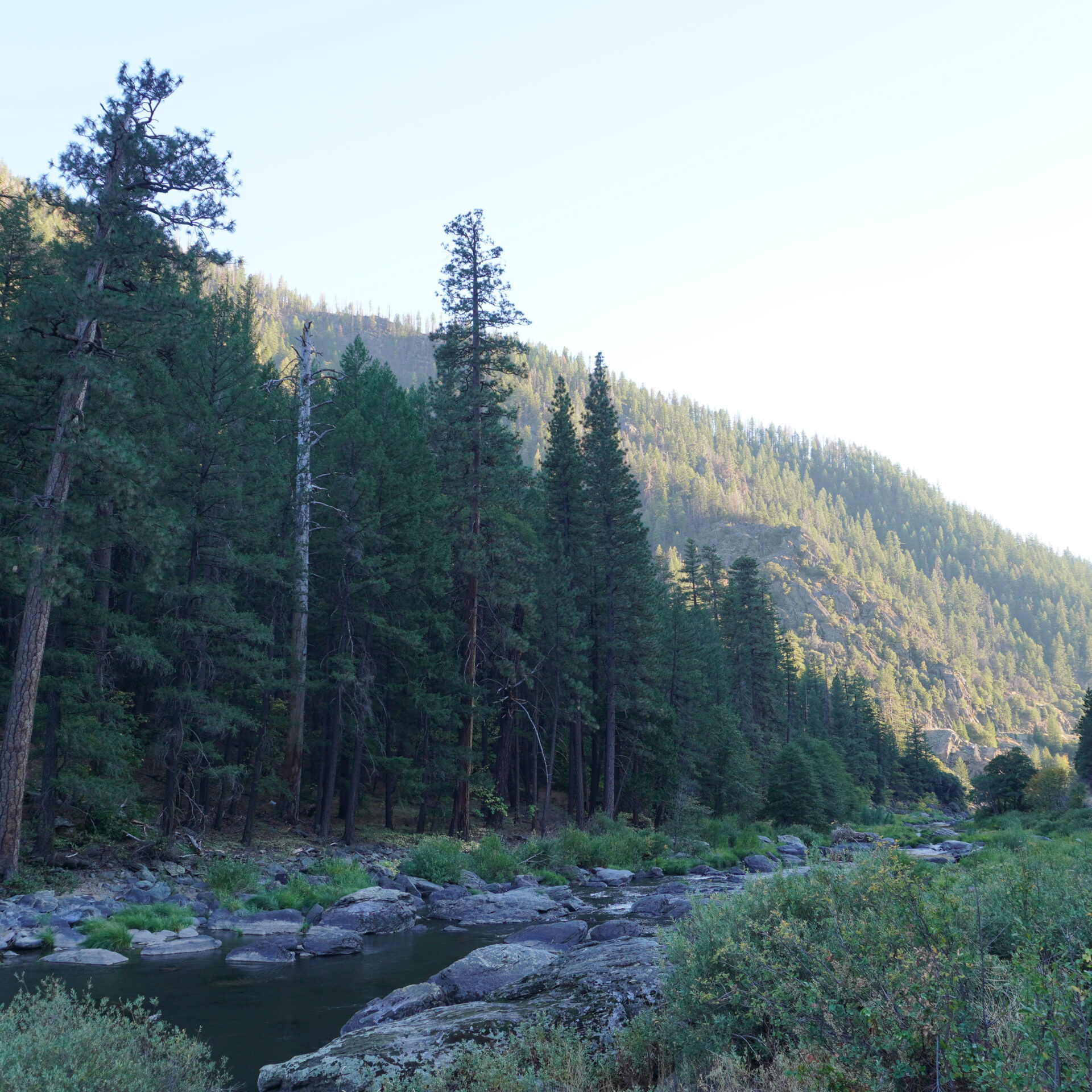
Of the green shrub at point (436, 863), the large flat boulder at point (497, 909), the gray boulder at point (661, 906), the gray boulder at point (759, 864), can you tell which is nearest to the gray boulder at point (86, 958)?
the large flat boulder at point (497, 909)

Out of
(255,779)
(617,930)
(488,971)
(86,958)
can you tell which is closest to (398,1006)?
(488,971)

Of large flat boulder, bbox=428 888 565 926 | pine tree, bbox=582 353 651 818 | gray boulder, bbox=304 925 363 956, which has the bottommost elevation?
large flat boulder, bbox=428 888 565 926

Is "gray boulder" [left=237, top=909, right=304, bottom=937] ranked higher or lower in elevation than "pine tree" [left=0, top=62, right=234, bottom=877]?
lower

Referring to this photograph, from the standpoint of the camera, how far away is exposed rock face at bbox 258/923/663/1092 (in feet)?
21.8

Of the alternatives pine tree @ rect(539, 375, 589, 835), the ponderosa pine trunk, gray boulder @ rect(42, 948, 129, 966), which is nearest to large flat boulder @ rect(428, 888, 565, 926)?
gray boulder @ rect(42, 948, 129, 966)

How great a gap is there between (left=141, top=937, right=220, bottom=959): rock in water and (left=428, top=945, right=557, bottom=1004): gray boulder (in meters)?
4.97

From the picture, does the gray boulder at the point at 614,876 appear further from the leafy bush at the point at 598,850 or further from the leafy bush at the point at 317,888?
the leafy bush at the point at 317,888

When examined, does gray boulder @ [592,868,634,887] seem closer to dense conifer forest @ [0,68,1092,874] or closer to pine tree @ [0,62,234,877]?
dense conifer forest @ [0,68,1092,874]

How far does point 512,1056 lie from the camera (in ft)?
19.9

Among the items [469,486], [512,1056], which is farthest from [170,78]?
[512,1056]

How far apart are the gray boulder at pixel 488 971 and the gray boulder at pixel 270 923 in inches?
221

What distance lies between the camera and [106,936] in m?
12.3

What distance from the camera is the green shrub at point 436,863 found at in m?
19.6

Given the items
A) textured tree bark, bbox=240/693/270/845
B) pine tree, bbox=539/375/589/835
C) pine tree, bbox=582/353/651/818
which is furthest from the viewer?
pine tree, bbox=582/353/651/818
